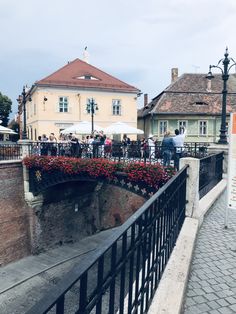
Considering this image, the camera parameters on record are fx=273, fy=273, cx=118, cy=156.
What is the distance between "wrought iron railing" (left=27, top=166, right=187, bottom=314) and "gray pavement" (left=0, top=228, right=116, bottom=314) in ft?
32.4

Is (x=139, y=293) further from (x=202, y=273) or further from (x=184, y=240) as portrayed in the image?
(x=184, y=240)

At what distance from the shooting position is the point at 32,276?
1477cm

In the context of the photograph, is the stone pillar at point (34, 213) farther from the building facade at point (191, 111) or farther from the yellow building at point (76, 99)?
the building facade at point (191, 111)

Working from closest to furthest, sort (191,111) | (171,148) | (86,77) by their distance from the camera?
1. (171,148)
2. (191,111)
3. (86,77)

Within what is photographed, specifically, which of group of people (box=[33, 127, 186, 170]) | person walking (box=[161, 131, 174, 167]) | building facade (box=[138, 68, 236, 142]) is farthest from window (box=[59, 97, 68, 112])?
person walking (box=[161, 131, 174, 167])

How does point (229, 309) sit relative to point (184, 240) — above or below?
below

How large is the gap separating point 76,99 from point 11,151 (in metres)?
16.1

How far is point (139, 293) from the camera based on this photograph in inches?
108

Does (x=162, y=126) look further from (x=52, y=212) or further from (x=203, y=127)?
(x=52, y=212)

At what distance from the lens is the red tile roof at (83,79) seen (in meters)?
31.5

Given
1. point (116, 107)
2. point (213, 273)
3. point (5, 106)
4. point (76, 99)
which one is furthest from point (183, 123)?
point (5, 106)

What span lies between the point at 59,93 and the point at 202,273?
29739 mm

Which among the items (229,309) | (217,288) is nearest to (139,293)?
(229,309)

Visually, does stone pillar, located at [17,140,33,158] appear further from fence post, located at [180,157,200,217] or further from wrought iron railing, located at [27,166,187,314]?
wrought iron railing, located at [27,166,187,314]
